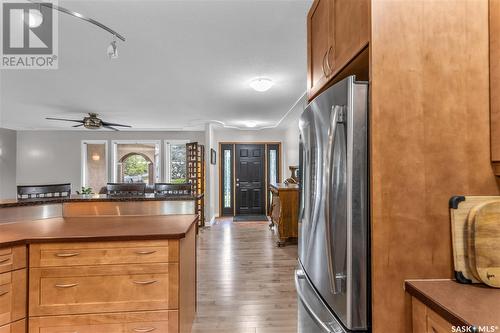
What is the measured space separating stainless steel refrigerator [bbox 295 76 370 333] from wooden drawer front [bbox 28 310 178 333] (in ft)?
2.88

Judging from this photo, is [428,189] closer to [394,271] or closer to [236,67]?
[394,271]

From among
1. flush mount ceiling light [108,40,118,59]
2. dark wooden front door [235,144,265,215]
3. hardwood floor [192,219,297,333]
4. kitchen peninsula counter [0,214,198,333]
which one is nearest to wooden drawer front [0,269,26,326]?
kitchen peninsula counter [0,214,198,333]

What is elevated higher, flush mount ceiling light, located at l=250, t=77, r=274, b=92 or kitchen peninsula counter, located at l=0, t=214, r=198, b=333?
flush mount ceiling light, located at l=250, t=77, r=274, b=92

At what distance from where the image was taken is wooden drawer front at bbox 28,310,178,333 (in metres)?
1.41

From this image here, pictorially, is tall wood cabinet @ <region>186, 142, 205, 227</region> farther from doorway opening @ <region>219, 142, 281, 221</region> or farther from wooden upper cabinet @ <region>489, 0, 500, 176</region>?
wooden upper cabinet @ <region>489, 0, 500, 176</region>

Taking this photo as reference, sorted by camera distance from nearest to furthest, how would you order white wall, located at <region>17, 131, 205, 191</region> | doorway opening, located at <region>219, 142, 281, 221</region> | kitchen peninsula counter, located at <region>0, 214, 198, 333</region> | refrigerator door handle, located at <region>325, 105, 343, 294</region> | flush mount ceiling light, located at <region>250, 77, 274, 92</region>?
refrigerator door handle, located at <region>325, 105, 343, 294</region>
kitchen peninsula counter, located at <region>0, 214, 198, 333</region>
flush mount ceiling light, located at <region>250, 77, 274, 92</region>
white wall, located at <region>17, 131, 205, 191</region>
doorway opening, located at <region>219, 142, 281, 221</region>

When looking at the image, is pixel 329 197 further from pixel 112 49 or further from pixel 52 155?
pixel 52 155

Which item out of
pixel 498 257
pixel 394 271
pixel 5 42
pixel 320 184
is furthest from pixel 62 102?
pixel 498 257

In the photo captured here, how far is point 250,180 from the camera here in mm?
6898

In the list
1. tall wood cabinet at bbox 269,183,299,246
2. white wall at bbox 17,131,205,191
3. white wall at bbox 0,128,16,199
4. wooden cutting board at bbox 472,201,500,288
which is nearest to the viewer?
wooden cutting board at bbox 472,201,500,288

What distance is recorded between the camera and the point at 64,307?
142 centimetres

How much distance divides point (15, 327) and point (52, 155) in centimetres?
667

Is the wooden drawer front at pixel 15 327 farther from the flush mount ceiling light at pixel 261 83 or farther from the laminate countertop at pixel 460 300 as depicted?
the flush mount ceiling light at pixel 261 83

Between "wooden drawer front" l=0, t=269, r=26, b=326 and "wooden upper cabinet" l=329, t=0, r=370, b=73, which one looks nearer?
"wooden upper cabinet" l=329, t=0, r=370, b=73
